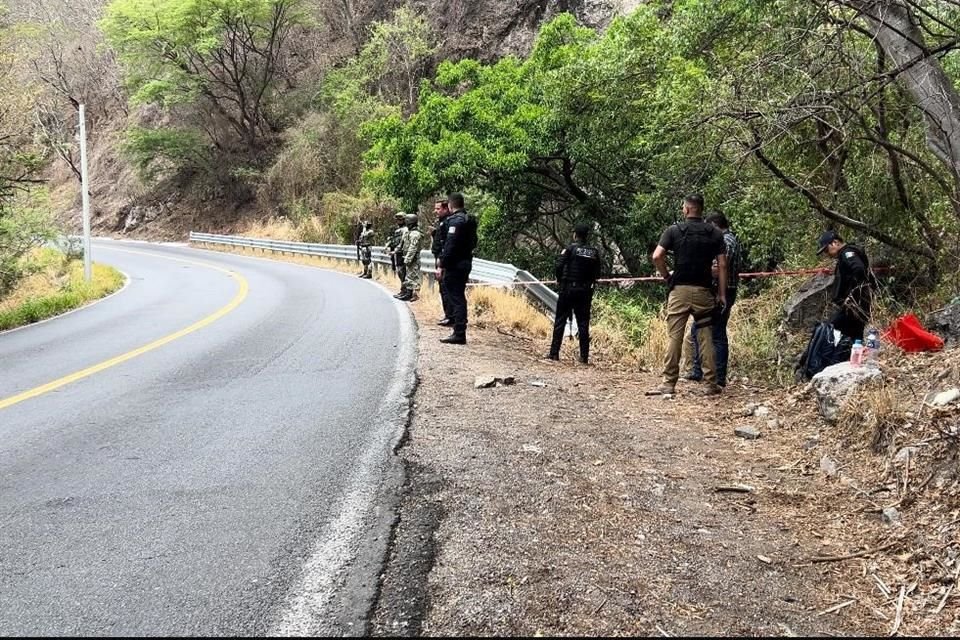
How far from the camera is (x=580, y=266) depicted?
9.20 m

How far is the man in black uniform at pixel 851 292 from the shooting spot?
6.86 metres

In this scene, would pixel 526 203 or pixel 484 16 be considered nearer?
pixel 526 203

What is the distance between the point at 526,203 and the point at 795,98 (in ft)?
38.5

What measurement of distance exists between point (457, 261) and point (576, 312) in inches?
66.2

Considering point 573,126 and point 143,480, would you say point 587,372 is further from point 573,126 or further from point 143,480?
point 573,126

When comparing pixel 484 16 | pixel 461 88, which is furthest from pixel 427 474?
pixel 484 16

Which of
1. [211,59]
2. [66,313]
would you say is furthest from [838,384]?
[211,59]

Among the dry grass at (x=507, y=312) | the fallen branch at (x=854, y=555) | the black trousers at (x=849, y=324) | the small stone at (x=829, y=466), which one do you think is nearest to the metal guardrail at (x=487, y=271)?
the dry grass at (x=507, y=312)

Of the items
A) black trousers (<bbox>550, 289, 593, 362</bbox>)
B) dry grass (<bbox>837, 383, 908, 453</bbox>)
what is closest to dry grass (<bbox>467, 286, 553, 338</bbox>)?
black trousers (<bbox>550, 289, 593, 362</bbox>)

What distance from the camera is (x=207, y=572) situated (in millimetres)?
3219

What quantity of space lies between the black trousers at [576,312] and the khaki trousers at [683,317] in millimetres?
1830

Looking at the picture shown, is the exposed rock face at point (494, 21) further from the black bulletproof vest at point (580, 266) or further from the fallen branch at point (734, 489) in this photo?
the fallen branch at point (734, 489)

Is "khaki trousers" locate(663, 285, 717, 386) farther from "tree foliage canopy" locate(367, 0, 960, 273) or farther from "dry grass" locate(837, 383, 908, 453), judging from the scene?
"dry grass" locate(837, 383, 908, 453)

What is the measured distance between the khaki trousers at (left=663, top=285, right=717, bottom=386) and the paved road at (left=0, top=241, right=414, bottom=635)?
8.86 ft
